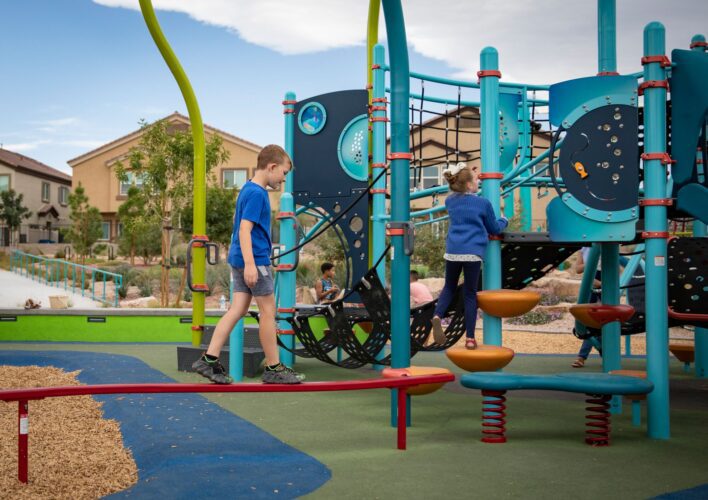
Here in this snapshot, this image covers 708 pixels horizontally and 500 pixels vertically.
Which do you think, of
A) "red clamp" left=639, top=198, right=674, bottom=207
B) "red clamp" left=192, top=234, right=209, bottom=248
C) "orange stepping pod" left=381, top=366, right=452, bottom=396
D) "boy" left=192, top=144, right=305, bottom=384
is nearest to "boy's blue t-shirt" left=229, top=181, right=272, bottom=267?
"boy" left=192, top=144, right=305, bottom=384

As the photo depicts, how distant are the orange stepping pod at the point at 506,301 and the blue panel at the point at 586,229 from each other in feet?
1.67

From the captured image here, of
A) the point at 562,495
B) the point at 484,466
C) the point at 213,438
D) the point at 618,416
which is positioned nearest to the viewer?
the point at 562,495

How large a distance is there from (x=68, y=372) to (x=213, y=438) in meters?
4.45

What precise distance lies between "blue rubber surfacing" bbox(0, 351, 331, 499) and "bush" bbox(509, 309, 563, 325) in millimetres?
10334

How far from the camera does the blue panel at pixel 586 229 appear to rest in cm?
528

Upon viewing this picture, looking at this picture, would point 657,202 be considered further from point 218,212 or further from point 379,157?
point 218,212

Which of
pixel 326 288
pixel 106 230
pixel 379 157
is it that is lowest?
pixel 326 288

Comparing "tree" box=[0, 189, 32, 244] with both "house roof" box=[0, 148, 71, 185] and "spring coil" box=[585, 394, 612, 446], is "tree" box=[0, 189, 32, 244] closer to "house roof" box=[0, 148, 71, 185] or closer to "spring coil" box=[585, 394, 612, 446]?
"house roof" box=[0, 148, 71, 185]

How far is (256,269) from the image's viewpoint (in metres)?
4.50

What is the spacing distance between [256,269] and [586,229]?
2.40 metres

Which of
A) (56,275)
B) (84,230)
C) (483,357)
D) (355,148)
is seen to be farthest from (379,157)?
(84,230)

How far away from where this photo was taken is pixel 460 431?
5.53 metres

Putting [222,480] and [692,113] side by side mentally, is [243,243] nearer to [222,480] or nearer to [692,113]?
[222,480]

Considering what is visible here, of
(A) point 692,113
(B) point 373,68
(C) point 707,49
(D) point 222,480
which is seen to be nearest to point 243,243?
(D) point 222,480
